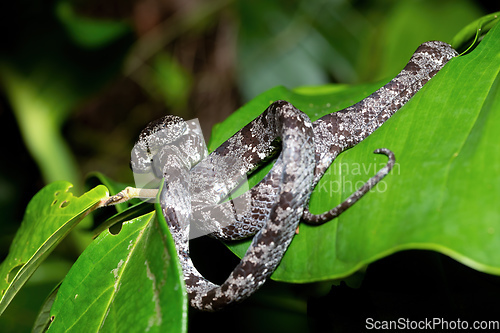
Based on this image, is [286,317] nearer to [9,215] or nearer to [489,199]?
[489,199]

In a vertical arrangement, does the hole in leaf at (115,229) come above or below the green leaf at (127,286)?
above

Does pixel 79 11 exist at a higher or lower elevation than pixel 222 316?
higher

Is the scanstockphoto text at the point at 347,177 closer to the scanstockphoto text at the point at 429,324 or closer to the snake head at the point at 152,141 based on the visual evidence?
the scanstockphoto text at the point at 429,324

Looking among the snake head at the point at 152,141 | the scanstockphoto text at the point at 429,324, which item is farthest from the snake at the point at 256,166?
the scanstockphoto text at the point at 429,324

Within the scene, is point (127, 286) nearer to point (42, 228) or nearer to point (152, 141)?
point (42, 228)

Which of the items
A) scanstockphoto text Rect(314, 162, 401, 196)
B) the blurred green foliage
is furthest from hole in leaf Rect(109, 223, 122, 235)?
the blurred green foliage

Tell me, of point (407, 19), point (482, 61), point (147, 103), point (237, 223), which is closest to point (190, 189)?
point (237, 223)
